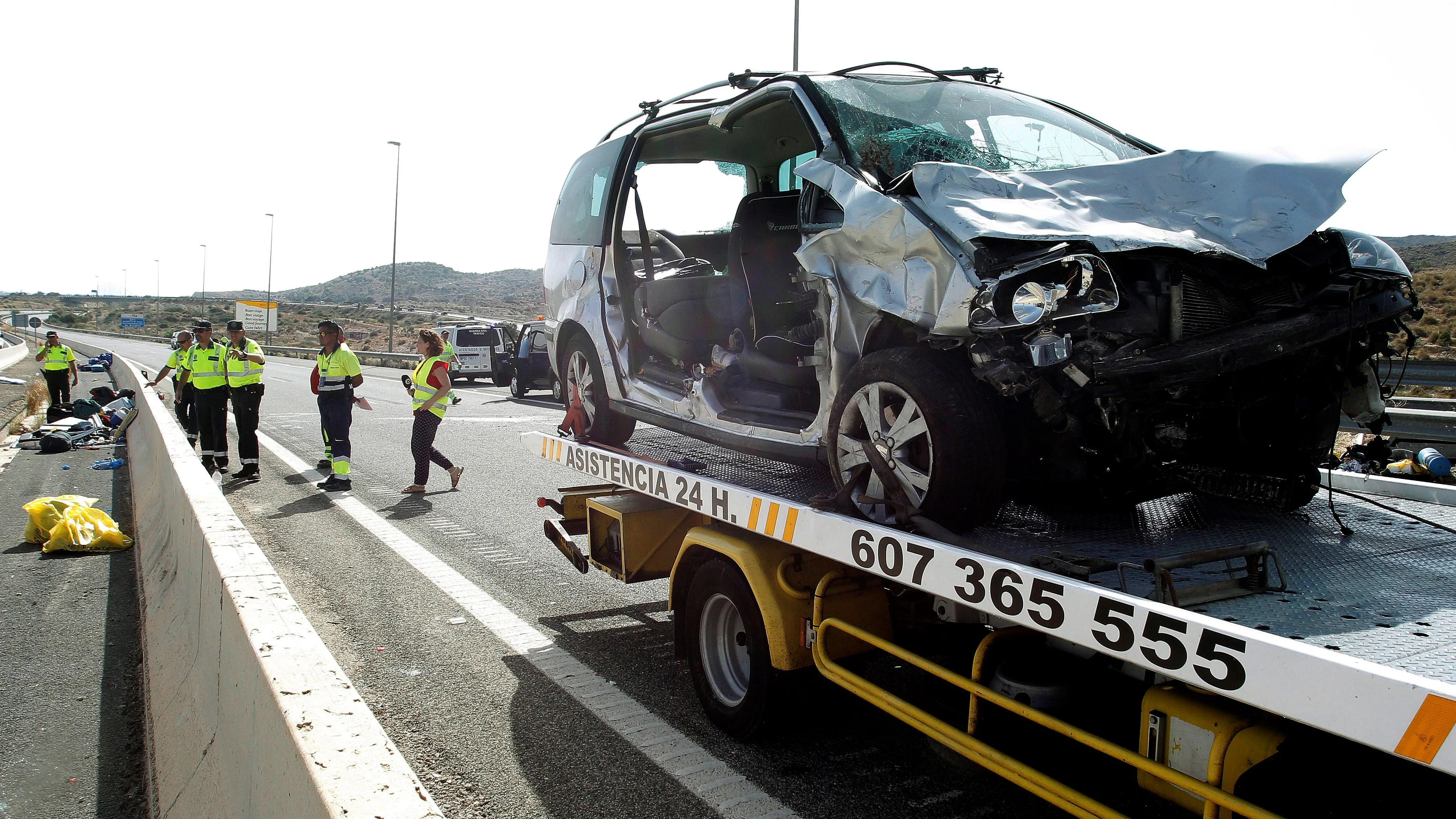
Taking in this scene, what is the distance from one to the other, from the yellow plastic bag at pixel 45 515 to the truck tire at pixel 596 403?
4.24 metres

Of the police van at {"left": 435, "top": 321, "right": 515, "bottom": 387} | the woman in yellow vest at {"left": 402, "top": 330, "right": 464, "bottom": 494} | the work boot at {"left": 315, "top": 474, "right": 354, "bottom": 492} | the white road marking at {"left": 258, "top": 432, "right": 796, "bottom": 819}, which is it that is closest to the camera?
the white road marking at {"left": 258, "top": 432, "right": 796, "bottom": 819}

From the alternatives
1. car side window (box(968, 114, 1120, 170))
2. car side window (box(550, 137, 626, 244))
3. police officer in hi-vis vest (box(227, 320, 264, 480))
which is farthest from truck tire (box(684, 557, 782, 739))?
police officer in hi-vis vest (box(227, 320, 264, 480))

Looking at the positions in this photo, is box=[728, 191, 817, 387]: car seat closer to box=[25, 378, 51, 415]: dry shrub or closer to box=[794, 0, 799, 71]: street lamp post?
box=[794, 0, 799, 71]: street lamp post

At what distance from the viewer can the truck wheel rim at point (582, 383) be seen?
6.19m

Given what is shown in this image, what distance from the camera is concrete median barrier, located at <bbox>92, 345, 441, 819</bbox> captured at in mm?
2270

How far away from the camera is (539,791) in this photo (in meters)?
3.61

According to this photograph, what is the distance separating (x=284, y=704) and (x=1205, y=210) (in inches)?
121

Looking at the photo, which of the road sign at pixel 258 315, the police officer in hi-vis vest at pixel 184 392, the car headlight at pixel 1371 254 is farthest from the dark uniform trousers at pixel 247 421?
the road sign at pixel 258 315

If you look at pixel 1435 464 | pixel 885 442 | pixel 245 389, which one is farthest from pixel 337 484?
pixel 1435 464

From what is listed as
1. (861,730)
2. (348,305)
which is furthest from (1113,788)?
(348,305)

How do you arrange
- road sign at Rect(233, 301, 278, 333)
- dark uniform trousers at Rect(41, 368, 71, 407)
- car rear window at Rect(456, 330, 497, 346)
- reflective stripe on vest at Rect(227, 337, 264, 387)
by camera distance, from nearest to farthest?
reflective stripe on vest at Rect(227, 337, 264, 387), dark uniform trousers at Rect(41, 368, 71, 407), car rear window at Rect(456, 330, 497, 346), road sign at Rect(233, 301, 278, 333)

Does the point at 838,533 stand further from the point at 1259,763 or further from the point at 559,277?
the point at 559,277

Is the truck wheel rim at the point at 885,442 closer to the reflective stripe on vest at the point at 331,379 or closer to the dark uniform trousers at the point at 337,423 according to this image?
the dark uniform trousers at the point at 337,423

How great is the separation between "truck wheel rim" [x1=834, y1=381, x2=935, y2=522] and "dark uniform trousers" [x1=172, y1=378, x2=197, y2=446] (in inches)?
481
